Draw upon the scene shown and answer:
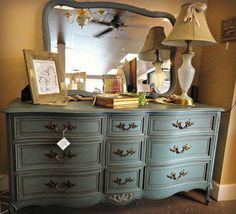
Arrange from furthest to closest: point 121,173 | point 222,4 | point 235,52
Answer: point 222,4 → point 235,52 → point 121,173

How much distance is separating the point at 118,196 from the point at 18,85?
1.22 m

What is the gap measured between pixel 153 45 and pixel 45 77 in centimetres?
101

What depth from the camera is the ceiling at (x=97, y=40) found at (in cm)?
180

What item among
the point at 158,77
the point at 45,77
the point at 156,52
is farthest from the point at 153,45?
the point at 45,77

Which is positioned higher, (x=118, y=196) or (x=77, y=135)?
(x=77, y=135)

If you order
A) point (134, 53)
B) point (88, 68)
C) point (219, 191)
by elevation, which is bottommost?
point (219, 191)

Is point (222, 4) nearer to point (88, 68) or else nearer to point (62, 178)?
point (88, 68)

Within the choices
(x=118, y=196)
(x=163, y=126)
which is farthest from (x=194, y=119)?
(x=118, y=196)

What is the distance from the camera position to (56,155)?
1.44 m

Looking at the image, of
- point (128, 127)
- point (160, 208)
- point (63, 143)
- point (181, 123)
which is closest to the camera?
point (63, 143)

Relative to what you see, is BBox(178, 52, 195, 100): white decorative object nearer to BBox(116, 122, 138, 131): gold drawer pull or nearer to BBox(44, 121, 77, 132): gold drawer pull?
BBox(116, 122, 138, 131): gold drawer pull

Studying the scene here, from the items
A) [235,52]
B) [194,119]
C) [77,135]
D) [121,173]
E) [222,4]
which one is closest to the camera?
[77,135]

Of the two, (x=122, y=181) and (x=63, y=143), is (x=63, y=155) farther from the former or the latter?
(x=122, y=181)

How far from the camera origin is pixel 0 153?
6.23ft
